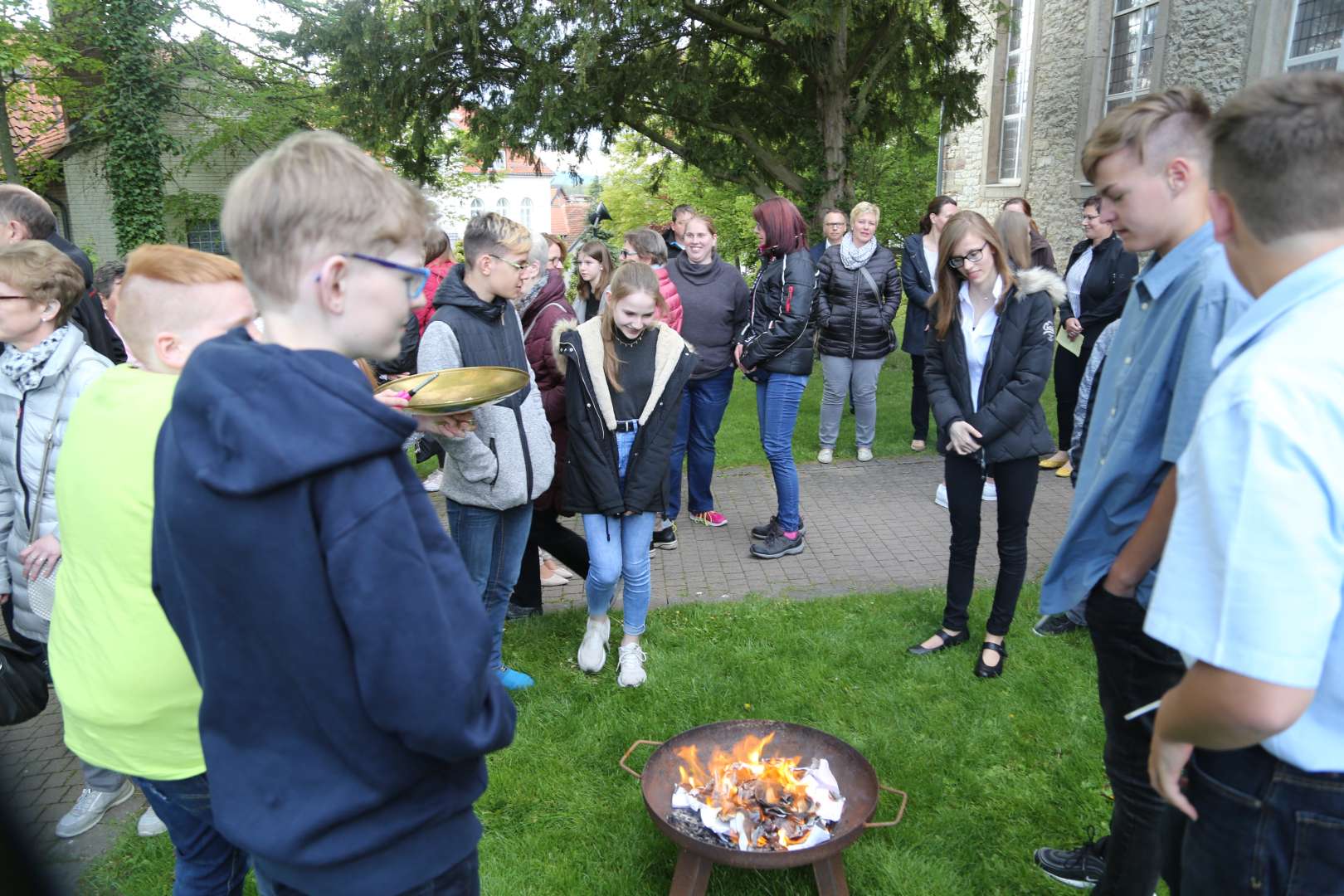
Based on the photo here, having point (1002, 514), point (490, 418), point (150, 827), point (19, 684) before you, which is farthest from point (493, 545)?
point (1002, 514)

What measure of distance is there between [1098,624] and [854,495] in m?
5.11

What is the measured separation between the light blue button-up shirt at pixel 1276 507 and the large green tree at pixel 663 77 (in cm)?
1218

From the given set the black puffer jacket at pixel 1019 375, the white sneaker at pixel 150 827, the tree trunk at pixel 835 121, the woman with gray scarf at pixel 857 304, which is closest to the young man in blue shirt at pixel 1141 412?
the black puffer jacket at pixel 1019 375

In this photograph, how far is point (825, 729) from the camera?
3.97 m

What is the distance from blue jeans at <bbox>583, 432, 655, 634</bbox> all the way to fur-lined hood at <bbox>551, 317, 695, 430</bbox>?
167mm

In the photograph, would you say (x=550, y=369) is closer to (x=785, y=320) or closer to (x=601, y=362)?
(x=601, y=362)

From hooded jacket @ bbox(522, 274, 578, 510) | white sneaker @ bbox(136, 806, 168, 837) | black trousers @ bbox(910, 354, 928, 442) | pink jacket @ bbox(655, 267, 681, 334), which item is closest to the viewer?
white sneaker @ bbox(136, 806, 168, 837)

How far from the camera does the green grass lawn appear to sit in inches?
124

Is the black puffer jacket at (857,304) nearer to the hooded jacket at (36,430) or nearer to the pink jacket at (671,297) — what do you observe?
the pink jacket at (671,297)

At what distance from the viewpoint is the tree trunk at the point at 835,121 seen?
44.7 ft

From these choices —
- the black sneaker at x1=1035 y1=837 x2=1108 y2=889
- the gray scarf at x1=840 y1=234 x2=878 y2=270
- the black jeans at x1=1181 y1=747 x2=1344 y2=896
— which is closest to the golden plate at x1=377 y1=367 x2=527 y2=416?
the black jeans at x1=1181 y1=747 x2=1344 y2=896

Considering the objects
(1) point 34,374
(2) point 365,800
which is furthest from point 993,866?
(1) point 34,374

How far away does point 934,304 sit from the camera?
4496 millimetres

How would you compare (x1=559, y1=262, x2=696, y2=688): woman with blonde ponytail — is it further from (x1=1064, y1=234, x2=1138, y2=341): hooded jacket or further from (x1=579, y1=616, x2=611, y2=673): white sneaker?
(x1=1064, y1=234, x2=1138, y2=341): hooded jacket
